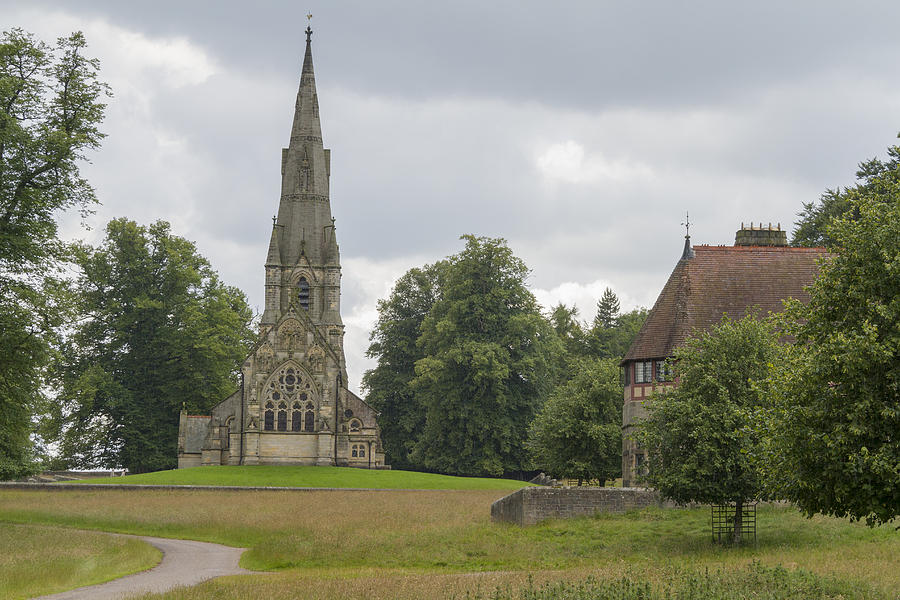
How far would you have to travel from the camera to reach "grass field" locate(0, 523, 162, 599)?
22406 millimetres

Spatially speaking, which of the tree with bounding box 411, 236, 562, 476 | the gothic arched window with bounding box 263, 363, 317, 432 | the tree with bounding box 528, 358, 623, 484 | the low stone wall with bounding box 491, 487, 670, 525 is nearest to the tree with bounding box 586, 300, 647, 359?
the tree with bounding box 411, 236, 562, 476

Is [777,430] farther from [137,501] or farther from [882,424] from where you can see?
[137,501]

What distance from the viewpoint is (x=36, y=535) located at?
106 ft

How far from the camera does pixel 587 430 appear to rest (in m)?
49.1

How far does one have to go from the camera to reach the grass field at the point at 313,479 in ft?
197

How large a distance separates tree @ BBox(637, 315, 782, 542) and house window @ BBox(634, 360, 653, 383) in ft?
34.9

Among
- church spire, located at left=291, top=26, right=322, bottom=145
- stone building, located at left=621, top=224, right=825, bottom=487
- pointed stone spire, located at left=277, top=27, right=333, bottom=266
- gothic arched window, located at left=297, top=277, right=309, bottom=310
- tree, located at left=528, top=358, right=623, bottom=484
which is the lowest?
tree, located at left=528, top=358, right=623, bottom=484

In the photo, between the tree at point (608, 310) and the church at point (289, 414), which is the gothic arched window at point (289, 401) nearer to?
the church at point (289, 414)

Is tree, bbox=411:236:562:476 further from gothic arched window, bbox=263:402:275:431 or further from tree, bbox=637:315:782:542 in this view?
tree, bbox=637:315:782:542

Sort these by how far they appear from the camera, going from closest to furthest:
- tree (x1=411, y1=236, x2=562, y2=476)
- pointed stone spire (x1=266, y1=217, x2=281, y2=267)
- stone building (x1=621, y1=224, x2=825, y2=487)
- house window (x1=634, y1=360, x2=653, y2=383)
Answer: stone building (x1=621, y1=224, x2=825, y2=487) < house window (x1=634, y1=360, x2=653, y2=383) < tree (x1=411, y1=236, x2=562, y2=476) < pointed stone spire (x1=266, y1=217, x2=281, y2=267)

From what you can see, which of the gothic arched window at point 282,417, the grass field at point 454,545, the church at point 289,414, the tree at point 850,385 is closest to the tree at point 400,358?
the church at point 289,414

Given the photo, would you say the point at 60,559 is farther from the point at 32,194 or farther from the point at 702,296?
the point at 702,296

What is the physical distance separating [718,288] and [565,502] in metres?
12.7

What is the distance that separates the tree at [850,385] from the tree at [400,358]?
60455mm
